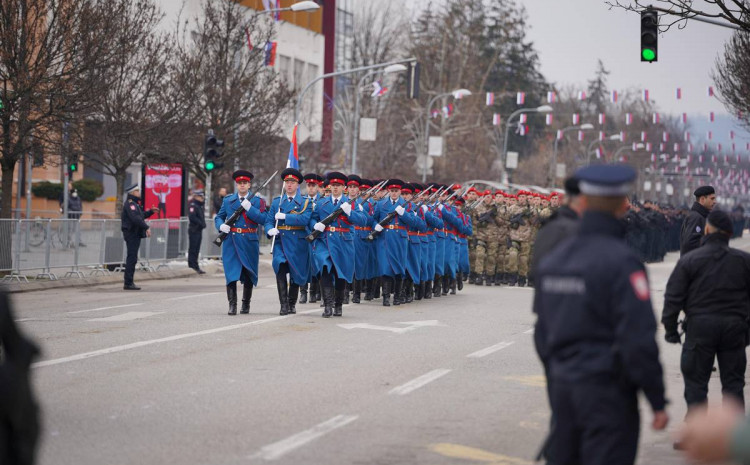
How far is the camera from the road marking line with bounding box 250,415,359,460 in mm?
8305

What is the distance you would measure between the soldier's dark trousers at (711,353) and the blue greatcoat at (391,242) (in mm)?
11827

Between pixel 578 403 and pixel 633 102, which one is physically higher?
pixel 633 102

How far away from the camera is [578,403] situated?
17.6 feet

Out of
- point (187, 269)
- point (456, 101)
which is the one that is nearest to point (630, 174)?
point (187, 269)

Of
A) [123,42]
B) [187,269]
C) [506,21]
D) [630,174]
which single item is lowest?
[187,269]

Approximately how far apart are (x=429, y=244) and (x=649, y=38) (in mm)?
5186

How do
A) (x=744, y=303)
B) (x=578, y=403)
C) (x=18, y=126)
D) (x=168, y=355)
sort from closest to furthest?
1. (x=578, y=403)
2. (x=744, y=303)
3. (x=168, y=355)
4. (x=18, y=126)

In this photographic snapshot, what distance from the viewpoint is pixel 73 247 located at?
2583 cm

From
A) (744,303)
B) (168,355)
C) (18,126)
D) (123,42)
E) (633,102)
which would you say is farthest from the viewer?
(633,102)

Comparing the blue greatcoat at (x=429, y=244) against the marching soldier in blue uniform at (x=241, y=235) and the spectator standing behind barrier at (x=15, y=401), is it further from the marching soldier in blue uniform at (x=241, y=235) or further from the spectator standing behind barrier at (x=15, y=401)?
the spectator standing behind barrier at (x=15, y=401)

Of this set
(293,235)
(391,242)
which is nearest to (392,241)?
(391,242)

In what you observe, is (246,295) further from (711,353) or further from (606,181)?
(606,181)

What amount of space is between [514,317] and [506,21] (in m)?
77.0

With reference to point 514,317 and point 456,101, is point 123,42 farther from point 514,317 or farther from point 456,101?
point 456,101
